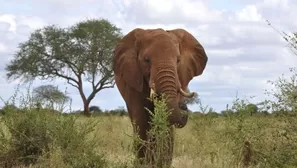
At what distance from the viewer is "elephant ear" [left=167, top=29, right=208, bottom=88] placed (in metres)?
9.44

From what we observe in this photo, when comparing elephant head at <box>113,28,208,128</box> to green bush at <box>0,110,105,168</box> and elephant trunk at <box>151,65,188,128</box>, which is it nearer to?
elephant trunk at <box>151,65,188,128</box>

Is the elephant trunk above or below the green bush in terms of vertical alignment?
above

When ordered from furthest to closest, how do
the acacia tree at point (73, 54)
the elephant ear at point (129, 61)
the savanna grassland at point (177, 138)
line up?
the acacia tree at point (73, 54)
the elephant ear at point (129, 61)
the savanna grassland at point (177, 138)

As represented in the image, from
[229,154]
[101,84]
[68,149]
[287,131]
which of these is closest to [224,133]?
[229,154]

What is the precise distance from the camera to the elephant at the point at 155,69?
8.54 metres

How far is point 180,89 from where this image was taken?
28.8 feet

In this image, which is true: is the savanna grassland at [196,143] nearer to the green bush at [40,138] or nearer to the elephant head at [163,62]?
the green bush at [40,138]

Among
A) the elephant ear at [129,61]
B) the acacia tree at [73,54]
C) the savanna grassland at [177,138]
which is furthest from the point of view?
the acacia tree at [73,54]

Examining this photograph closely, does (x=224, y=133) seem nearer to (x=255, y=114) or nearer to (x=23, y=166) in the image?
(x=255, y=114)

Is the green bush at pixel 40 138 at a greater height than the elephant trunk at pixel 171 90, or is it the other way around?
the elephant trunk at pixel 171 90

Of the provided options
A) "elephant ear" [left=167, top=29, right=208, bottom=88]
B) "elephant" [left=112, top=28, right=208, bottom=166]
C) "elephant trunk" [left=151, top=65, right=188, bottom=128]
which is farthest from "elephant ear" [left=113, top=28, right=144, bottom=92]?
"elephant trunk" [left=151, top=65, right=188, bottom=128]

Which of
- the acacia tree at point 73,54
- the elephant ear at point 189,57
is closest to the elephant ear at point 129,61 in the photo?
the elephant ear at point 189,57

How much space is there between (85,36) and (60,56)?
6.34ft

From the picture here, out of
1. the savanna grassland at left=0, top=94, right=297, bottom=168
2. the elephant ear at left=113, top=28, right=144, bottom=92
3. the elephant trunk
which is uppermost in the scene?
the elephant ear at left=113, top=28, right=144, bottom=92
